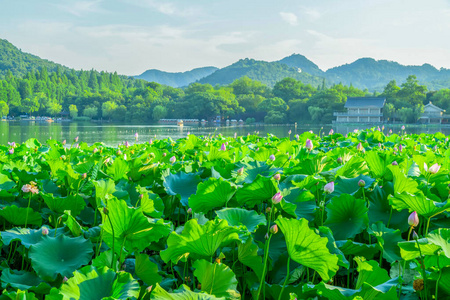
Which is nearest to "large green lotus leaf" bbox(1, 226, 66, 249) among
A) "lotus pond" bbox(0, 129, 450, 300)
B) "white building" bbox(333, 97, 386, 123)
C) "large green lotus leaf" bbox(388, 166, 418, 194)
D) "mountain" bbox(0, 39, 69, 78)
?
"lotus pond" bbox(0, 129, 450, 300)

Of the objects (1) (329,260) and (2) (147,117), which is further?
(2) (147,117)

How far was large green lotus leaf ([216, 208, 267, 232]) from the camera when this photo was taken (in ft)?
3.35

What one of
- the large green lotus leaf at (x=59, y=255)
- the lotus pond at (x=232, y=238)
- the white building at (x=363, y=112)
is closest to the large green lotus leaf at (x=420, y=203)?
the lotus pond at (x=232, y=238)

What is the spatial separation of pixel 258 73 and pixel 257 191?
17830 centimetres

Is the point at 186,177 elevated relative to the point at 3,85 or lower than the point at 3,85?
lower

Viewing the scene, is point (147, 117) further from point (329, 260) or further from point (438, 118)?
point (329, 260)

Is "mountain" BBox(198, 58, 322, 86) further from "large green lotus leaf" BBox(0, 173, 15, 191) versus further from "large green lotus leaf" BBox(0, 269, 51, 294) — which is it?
"large green lotus leaf" BBox(0, 269, 51, 294)

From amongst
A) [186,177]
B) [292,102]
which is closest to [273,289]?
[186,177]

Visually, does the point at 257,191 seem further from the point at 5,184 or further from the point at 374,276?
the point at 5,184

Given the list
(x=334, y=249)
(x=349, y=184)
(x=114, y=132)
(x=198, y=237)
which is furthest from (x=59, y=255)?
(x=114, y=132)

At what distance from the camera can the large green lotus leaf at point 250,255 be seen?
0.90m

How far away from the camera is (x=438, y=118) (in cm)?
4284

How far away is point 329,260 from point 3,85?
87892mm

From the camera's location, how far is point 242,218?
1056 millimetres
